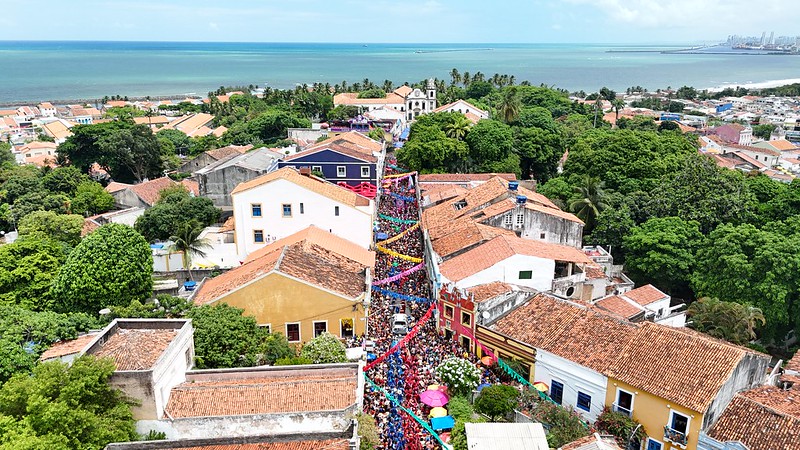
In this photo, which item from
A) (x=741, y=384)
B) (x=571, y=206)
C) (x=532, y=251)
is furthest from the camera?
(x=571, y=206)

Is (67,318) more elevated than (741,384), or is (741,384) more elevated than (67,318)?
(67,318)

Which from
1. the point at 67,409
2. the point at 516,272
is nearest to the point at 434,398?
the point at 516,272

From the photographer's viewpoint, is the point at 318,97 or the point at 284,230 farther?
the point at 318,97

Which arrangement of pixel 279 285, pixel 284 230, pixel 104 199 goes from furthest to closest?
pixel 104 199
pixel 284 230
pixel 279 285

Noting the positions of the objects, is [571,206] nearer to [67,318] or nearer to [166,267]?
[166,267]

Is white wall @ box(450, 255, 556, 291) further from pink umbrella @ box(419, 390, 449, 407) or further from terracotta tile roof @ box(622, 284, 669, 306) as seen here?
pink umbrella @ box(419, 390, 449, 407)

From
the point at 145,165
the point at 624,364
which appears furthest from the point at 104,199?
the point at 624,364
